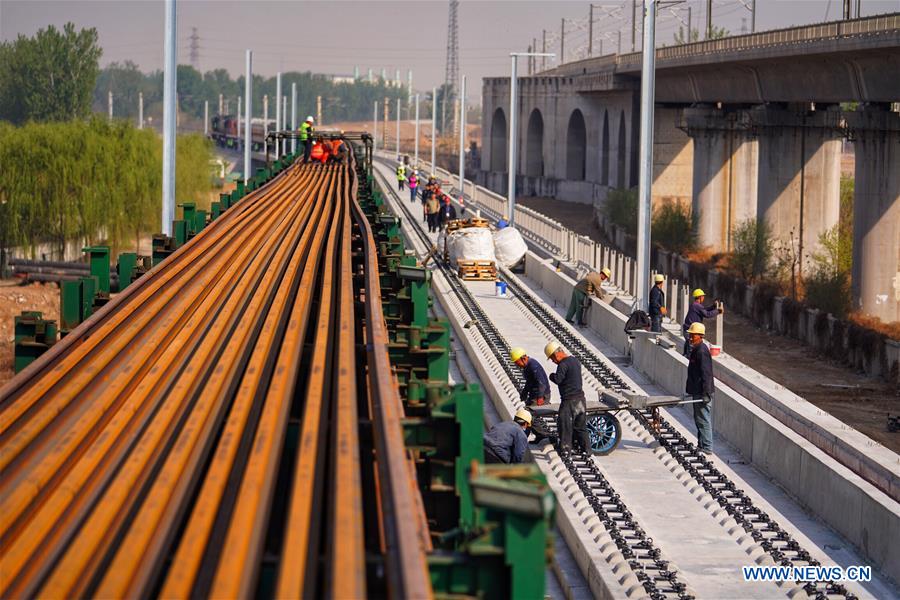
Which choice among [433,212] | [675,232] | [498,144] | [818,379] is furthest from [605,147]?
[818,379]

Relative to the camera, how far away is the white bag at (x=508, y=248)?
4197cm

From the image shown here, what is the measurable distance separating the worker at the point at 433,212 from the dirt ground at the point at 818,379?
12891mm

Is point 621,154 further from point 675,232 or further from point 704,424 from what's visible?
point 704,424

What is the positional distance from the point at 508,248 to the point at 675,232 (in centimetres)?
1693

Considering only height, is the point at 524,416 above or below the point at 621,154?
below

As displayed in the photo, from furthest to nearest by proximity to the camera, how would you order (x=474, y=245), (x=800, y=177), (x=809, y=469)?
(x=800, y=177), (x=474, y=245), (x=809, y=469)

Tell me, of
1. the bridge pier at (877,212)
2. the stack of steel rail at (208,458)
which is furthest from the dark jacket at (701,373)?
the bridge pier at (877,212)

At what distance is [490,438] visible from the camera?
15.7 metres

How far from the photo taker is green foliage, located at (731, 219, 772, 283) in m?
45.8

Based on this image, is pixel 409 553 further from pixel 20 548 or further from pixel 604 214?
pixel 604 214

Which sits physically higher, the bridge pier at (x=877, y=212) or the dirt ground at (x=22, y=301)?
the bridge pier at (x=877, y=212)

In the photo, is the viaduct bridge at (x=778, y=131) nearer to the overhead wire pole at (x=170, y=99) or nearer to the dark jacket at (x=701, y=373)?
the overhead wire pole at (x=170, y=99)

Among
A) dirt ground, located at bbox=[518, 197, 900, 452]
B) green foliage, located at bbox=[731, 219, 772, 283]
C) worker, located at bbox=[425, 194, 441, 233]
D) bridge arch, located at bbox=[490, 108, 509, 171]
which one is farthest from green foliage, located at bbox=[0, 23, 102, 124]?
dirt ground, located at bbox=[518, 197, 900, 452]

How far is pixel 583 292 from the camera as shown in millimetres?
30875
